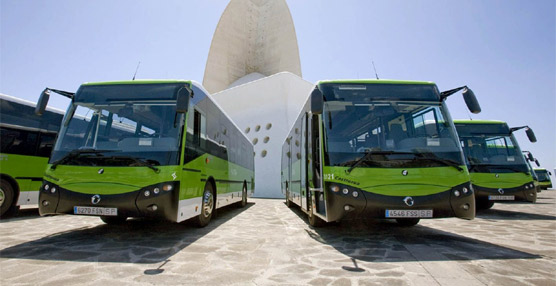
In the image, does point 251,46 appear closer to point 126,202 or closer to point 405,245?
point 126,202

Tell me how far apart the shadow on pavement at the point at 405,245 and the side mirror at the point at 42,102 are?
5.02 meters

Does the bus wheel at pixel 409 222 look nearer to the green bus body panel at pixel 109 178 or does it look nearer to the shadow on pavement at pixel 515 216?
the shadow on pavement at pixel 515 216

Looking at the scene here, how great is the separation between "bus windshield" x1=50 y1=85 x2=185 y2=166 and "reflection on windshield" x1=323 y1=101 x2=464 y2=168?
8.13ft

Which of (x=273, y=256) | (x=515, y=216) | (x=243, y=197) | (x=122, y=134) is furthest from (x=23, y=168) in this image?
(x=515, y=216)

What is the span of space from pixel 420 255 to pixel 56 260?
431 centimetres

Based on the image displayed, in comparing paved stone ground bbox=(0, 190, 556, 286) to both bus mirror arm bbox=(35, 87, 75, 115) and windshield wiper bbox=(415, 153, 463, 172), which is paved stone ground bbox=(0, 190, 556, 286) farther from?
bus mirror arm bbox=(35, 87, 75, 115)

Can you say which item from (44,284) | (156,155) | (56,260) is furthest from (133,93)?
(44,284)

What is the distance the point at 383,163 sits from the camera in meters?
4.22

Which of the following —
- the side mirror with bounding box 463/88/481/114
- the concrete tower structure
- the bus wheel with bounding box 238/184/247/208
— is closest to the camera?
the side mirror with bounding box 463/88/481/114

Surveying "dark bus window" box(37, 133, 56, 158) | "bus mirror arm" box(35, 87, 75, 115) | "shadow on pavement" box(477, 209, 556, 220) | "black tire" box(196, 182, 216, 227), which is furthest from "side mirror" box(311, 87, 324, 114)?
"dark bus window" box(37, 133, 56, 158)

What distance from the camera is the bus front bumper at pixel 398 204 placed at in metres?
4.07

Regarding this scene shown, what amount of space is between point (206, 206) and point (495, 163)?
800 centimetres

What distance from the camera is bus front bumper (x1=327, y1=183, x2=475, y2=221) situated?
4.07 meters

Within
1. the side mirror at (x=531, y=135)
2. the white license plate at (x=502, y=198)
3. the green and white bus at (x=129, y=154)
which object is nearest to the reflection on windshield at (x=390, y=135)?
the green and white bus at (x=129, y=154)
